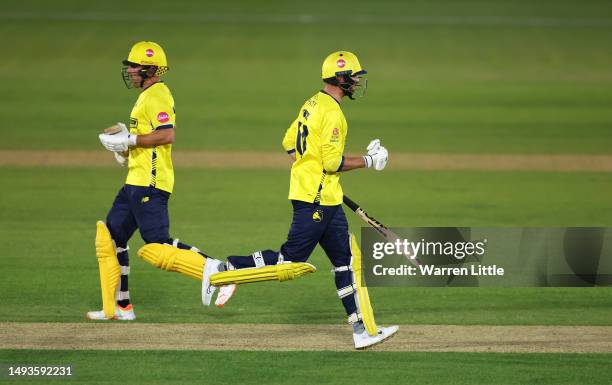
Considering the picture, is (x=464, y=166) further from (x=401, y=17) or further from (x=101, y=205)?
(x=401, y=17)

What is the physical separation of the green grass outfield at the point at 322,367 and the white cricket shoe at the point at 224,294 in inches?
20.3

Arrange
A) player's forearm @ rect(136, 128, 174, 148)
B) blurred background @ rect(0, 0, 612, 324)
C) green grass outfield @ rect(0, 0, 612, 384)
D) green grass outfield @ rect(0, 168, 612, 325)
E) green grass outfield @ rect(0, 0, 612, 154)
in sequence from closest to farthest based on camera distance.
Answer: green grass outfield @ rect(0, 0, 612, 384)
player's forearm @ rect(136, 128, 174, 148)
green grass outfield @ rect(0, 168, 612, 325)
blurred background @ rect(0, 0, 612, 324)
green grass outfield @ rect(0, 0, 612, 154)

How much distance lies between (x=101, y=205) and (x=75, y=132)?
5.97 metres

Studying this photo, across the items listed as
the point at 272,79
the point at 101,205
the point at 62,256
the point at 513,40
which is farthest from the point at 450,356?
the point at 513,40

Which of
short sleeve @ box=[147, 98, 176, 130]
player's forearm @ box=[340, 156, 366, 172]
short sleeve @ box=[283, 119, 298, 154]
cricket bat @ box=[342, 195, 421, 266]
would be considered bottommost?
cricket bat @ box=[342, 195, 421, 266]

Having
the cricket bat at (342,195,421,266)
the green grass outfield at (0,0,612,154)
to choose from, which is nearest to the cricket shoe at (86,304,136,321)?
the cricket bat at (342,195,421,266)

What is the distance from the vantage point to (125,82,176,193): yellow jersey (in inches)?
354

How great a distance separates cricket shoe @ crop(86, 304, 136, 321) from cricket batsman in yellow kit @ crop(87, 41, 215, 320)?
6cm

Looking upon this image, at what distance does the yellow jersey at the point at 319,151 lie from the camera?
27.2 ft

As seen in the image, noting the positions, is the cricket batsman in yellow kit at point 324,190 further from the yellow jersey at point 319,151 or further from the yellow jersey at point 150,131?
the yellow jersey at point 150,131

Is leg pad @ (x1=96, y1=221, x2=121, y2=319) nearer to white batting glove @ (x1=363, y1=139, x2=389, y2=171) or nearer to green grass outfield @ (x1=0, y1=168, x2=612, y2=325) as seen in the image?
green grass outfield @ (x1=0, y1=168, x2=612, y2=325)

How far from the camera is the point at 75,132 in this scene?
20078 millimetres

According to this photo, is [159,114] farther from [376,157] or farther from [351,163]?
[376,157]

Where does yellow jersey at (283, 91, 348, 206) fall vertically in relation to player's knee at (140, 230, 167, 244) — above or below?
above
